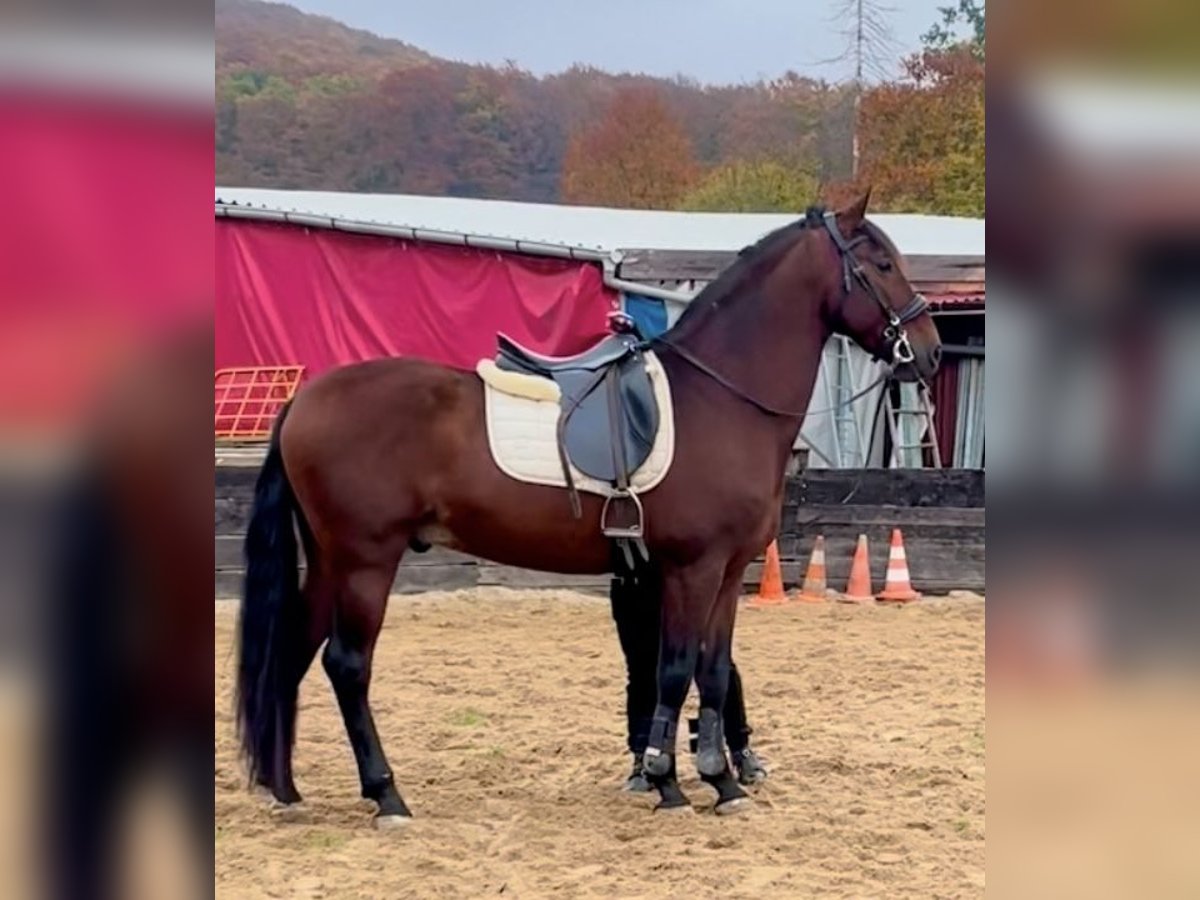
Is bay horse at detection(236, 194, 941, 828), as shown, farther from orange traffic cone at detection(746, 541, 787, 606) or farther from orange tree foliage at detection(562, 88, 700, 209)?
orange tree foliage at detection(562, 88, 700, 209)

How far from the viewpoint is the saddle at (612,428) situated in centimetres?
414

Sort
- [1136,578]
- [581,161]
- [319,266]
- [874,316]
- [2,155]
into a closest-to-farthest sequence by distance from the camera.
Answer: [2,155]
[1136,578]
[874,316]
[319,266]
[581,161]

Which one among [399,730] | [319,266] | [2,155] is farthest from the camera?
[319,266]

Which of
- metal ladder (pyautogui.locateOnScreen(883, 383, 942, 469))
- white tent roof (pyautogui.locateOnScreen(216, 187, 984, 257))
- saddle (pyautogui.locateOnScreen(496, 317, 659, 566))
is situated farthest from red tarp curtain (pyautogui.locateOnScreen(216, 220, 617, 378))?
saddle (pyautogui.locateOnScreen(496, 317, 659, 566))

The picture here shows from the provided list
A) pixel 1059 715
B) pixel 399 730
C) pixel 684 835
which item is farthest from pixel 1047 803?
pixel 399 730

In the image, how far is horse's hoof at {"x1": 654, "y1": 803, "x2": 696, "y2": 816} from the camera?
4.19 m

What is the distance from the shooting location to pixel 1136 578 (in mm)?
804

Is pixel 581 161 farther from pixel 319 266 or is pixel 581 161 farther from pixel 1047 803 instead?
pixel 1047 803

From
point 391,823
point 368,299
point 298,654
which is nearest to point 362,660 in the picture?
point 298,654

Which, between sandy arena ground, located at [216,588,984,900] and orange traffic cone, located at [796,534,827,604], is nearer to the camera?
sandy arena ground, located at [216,588,984,900]

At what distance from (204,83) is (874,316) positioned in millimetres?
3801

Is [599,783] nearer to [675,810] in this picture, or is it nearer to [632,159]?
[675,810]

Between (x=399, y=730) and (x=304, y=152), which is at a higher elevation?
(x=304, y=152)

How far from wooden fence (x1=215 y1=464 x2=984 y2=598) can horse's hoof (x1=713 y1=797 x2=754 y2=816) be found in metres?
4.07
